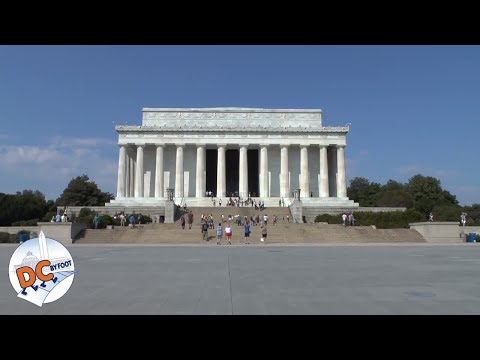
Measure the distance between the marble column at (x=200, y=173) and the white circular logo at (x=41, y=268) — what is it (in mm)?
66503

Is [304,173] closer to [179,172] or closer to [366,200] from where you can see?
[179,172]

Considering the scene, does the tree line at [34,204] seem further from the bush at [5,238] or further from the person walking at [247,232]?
the person walking at [247,232]

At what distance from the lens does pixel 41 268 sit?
824 centimetres

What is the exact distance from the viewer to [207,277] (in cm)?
1398

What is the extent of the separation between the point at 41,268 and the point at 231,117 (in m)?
72.9

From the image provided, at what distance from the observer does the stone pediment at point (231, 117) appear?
79.7 meters

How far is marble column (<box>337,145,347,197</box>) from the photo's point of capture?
77.4 m

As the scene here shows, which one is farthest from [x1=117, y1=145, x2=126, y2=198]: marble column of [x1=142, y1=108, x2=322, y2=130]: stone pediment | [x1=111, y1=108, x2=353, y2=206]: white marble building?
[x1=142, y1=108, x2=322, y2=130]: stone pediment

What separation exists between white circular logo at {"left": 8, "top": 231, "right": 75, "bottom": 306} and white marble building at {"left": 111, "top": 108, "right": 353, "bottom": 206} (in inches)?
2492
